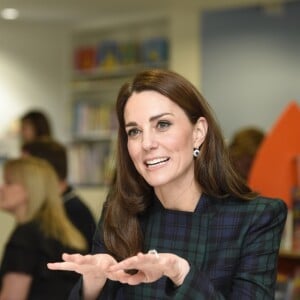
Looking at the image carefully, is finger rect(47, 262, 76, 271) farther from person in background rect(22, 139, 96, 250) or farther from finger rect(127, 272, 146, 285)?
person in background rect(22, 139, 96, 250)

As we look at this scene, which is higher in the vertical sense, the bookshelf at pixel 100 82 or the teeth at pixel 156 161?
the bookshelf at pixel 100 82

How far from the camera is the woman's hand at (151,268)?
1666 mm

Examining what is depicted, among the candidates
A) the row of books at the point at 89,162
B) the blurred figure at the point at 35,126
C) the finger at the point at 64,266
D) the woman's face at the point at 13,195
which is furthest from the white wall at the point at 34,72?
the finger at the point at 64,266

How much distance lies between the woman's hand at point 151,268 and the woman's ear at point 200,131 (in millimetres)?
408

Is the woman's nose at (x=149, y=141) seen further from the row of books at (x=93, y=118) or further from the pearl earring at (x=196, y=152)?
the row of books at (x=93, y=118)

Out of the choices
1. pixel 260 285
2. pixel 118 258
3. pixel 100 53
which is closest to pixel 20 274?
pixel 118 258

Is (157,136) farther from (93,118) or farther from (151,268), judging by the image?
(93,118)

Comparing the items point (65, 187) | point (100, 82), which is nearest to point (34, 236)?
point (65, 187)

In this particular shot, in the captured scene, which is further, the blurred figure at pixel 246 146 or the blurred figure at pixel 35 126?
the blurred figure at pixel 35 126

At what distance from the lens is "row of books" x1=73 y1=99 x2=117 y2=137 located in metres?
8.10

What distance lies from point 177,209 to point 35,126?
15.7 feet

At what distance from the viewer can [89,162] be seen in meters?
8.25

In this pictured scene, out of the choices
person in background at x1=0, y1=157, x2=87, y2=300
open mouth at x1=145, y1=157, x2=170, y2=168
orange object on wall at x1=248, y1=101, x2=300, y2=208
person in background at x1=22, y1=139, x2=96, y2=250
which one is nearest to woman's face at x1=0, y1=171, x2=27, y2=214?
person in background at x1=0, y1=157, x2=87, y2=300

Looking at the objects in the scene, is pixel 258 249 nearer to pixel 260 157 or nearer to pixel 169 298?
pixel 169 298
